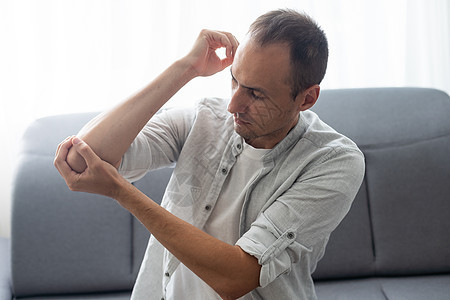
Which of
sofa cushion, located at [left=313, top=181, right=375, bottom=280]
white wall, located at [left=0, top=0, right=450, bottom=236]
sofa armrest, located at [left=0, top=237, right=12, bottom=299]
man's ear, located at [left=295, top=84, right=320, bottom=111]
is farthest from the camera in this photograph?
white wall, located at [left=0, top=0, right=450, bottom=236]

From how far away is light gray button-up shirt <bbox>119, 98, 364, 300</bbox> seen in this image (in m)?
1.17

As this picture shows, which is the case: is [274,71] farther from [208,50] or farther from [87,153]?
[87,153]

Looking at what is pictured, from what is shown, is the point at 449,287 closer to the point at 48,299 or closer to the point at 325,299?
the point at 325,299

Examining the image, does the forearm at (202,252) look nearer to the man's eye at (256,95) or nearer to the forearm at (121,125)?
the forearm at (121,125)

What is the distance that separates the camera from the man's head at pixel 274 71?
1165mm

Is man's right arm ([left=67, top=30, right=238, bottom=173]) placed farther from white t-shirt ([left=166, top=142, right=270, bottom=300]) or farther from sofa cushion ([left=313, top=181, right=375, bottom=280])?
sofa cushion ([left=313, top=181, right=375, bottom=280])

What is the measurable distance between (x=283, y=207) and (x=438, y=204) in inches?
43.4

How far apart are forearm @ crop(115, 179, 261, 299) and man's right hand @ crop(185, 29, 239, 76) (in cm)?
39

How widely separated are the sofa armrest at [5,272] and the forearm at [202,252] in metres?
1.04

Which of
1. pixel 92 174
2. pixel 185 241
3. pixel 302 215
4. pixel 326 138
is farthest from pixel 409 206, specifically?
pixel 92 174

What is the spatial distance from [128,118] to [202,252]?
359mm

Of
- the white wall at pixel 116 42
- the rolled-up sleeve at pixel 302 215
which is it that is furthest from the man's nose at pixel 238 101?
the white wall at pixel 116 42

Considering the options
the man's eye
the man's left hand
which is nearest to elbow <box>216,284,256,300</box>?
the man's left hand

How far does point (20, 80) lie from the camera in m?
2.27
